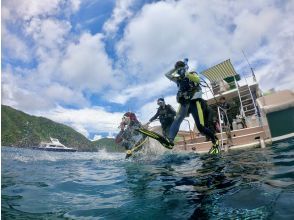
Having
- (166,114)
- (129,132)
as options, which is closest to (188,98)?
(166,114)

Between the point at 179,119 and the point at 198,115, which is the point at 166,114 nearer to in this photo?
the point at 179,119

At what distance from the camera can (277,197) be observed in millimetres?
3287

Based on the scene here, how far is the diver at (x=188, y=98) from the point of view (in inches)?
330

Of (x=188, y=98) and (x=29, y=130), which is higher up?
(x=29, y=130)

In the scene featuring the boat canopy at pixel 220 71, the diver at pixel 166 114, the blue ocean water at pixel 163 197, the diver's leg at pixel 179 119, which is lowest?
the blue ocean water at pixel 163 197

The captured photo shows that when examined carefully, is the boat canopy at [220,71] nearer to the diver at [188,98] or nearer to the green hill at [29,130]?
the diver at [188,98]

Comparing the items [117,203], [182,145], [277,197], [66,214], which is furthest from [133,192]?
[182,145]

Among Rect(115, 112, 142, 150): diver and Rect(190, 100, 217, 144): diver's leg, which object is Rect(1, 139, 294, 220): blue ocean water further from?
Rect(115, 112, 142, 150): diver

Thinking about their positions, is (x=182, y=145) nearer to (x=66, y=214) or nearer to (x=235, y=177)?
(x=235, y=177)

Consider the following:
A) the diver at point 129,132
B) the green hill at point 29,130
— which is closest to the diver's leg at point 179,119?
the diver at point 129,132

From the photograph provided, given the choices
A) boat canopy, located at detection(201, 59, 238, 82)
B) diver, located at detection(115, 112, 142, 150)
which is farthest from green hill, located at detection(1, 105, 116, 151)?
diver, located at detection(115, 112, 142, 150)

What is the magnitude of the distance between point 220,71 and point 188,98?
37.5ft

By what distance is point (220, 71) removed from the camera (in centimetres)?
1898

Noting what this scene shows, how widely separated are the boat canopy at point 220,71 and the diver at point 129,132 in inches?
290
